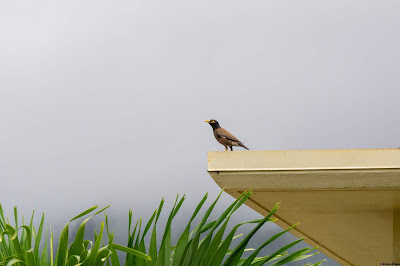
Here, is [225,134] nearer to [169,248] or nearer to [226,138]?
[226,138]

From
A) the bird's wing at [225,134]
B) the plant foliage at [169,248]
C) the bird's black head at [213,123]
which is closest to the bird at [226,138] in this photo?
the bird's wing at [225,134]

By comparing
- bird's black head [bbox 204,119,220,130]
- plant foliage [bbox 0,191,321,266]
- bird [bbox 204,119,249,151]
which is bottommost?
plant foliage [bbox 0,191,321,266]

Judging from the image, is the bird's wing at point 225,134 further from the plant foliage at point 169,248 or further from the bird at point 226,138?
the plant foliage at point 169,248

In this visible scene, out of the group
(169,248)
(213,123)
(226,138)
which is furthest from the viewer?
(213,123)

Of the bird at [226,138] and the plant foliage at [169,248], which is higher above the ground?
the bird at [226,138]

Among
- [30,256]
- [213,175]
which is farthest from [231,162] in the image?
[30,256]

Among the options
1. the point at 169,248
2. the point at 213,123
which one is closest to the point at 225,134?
the point at 213,123

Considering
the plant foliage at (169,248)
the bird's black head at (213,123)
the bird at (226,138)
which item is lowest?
the plant foliage at (169,248)

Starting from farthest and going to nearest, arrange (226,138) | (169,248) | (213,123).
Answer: (213,123)
(226,138)
(169,248)

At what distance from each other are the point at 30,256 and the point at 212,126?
Answer: 3993 millimetres

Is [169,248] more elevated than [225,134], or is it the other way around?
[225,134]

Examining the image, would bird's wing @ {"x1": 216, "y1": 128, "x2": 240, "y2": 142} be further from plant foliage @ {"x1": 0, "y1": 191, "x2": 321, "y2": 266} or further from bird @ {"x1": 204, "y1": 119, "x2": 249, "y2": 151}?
plant foliage @ {"x1": 0, "y1": 191, "x2": 321, "y2": 266}

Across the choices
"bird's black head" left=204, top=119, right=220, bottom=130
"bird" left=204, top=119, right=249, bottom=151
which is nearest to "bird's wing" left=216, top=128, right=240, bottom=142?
"bird" left=204, top=119, right=249, bottom=151

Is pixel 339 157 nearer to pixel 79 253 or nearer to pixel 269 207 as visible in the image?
pixel 269 207
